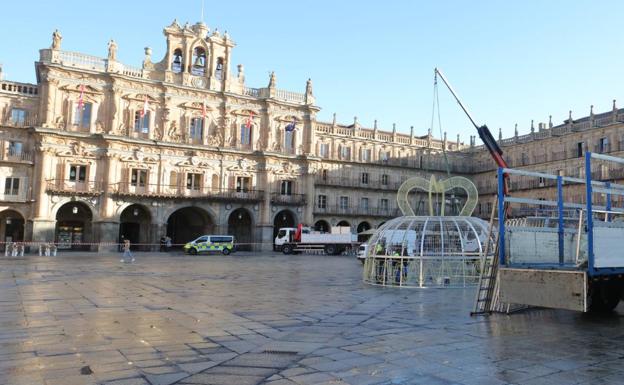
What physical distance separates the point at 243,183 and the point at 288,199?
4530 mm

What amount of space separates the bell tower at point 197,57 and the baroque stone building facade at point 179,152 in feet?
0.34

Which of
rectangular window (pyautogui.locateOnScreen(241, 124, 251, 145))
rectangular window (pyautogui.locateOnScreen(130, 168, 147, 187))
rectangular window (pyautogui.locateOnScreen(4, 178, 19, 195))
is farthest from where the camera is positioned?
rectangular window (pyautogui.locateOnScreen(241, 124, 251, 145))

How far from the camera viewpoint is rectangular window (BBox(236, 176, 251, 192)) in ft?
148

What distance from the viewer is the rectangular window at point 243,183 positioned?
45.1m

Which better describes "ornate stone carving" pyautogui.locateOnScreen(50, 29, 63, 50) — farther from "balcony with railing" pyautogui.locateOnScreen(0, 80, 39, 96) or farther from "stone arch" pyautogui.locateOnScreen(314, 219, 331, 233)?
"stone arch" pyautogui.locateOnScreen(314, 219, 331, 233)

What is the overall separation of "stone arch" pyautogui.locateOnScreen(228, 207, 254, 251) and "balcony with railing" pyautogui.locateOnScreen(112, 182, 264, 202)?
198cm

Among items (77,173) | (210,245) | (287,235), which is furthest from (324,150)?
(77,173)

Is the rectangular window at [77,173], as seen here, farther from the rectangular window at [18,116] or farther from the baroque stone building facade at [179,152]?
the rectangular window at [18,116]

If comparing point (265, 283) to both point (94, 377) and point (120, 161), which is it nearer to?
point (94, 377)

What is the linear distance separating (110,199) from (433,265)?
30.2 m

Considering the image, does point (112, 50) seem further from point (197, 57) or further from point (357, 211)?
point (357, 211)

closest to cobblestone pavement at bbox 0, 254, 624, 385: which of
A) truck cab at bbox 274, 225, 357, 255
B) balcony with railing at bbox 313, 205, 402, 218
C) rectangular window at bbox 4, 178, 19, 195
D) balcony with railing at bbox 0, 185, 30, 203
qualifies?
balcony with railing at bbox 0, 185, 30, 203

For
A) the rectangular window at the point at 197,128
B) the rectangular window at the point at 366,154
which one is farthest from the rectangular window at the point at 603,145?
the rectangular window at the point at 197,128

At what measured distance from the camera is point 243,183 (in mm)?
45500
